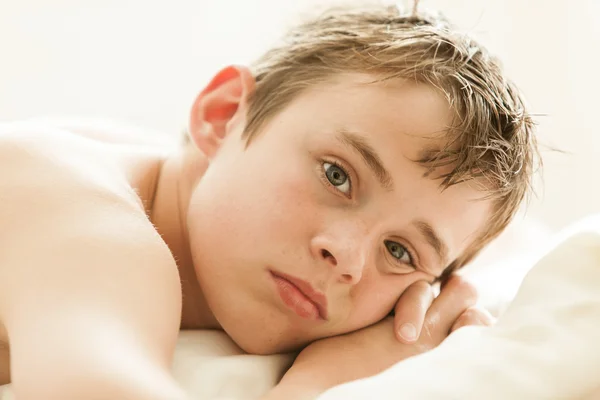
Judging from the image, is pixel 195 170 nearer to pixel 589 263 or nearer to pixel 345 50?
pixel 345 50

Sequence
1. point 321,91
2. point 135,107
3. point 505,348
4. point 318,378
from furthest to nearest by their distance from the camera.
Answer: point 135,107
point 321,91
point 318,378
point 505,348

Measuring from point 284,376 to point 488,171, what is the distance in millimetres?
338

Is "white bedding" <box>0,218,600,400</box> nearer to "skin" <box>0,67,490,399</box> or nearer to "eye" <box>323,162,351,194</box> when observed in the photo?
"skin" <box>0,67,490,399</box>

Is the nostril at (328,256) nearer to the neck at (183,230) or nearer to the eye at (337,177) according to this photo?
the eye at (337,177)

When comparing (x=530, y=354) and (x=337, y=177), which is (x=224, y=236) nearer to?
(x=337, y=177)

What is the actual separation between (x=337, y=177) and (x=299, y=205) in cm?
6

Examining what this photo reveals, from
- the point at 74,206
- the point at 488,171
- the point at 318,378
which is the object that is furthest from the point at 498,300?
the point at 74,206

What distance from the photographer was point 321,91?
3.11 ft

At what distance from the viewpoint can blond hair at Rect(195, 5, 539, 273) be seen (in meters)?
0.90

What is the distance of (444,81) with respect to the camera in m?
0.92

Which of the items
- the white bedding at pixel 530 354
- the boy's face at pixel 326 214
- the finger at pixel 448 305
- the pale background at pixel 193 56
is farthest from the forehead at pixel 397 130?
the pale background at pixel 193 56

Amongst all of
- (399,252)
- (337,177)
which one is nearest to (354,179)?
(337,177)

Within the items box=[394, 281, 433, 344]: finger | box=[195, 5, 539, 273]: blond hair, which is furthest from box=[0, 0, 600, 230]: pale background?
box=[394, 281, 433, 344]: finger

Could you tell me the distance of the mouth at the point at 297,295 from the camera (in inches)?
33.8
